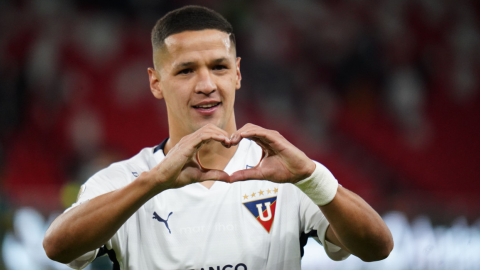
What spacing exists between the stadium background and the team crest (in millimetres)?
5757

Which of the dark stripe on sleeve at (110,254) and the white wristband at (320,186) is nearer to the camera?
the white wristband at (320,186)

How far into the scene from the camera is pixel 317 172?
201 cm

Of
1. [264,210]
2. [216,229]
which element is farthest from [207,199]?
[264,210]

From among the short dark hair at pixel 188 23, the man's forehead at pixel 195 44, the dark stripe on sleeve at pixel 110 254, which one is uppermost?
the short dark hair at pixel 188 23

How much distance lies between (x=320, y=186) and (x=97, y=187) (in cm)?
102

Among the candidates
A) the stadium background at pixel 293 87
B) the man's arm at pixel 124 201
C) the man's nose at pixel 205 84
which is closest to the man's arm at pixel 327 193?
the man's arm at pixel 124 201

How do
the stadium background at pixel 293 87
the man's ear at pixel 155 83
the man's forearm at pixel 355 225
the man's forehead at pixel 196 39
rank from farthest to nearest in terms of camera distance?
the stadium background at pixel 293 87 → the man's ear at pixel 155 83 → the man's forehead at pixel 196 39 → the man's forearm at pixel 355 225

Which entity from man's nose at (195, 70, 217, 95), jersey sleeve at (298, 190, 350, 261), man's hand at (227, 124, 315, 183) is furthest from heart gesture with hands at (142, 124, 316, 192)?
man's nose at (195, 70, 217, 95)

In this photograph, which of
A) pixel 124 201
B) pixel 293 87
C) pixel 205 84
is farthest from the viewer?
pixel 293 87

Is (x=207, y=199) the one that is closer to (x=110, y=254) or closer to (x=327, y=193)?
(x=110, y=254)

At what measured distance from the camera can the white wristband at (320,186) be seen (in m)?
2.00

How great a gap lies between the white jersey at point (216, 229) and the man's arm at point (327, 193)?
0.62ft

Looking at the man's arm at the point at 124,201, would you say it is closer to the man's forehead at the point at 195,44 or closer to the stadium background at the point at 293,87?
the man's forehead at the point at 195,44

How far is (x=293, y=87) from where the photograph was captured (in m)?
9.43
